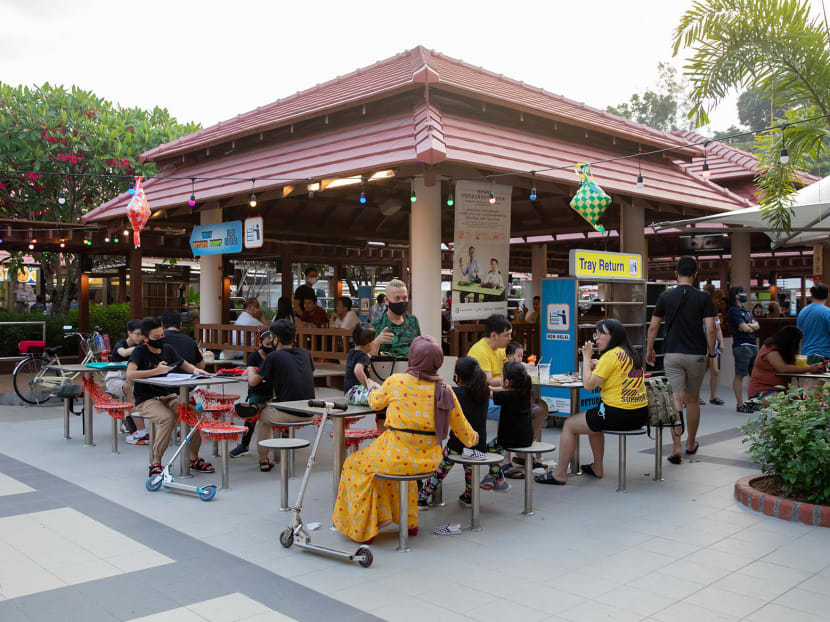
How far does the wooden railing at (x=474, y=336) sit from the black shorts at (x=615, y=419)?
14.0ft

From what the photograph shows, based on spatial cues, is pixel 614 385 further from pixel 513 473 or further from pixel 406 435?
pixel 406 435

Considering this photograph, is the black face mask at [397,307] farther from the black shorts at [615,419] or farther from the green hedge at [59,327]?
the green hedge at [59,327]

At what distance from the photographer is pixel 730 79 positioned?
7672 mm

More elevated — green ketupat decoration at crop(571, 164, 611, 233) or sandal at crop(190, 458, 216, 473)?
green ketupat decoration at crop(571, 164, 611, 233)

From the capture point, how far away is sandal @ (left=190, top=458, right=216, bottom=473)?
7367 millimetres

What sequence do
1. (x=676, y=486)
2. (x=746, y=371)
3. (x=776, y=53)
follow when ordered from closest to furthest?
(x=676, y=486) < (x=776, y=53) < (x=746, y=371)

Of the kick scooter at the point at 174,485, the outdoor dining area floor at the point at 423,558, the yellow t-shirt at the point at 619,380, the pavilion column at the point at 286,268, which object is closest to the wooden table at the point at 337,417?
the outdoor dining area floor at the point at 423,558

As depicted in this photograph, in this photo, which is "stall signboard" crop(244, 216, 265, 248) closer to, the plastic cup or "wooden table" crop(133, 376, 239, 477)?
"wooden table" crop(133, 376, 239, 477)

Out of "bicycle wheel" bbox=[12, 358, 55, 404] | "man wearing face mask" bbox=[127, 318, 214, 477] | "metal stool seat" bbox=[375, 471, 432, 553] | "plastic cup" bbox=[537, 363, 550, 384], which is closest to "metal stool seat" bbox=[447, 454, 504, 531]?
"metal stool seat" bbox=[375, 471, 432, 553]

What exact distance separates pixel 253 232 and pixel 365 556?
7.84 meters

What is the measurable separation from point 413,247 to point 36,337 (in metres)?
12.3

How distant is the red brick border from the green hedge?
16.6 m

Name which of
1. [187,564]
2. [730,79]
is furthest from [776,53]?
[187,564]

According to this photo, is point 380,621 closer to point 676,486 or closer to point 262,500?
point 262,500
